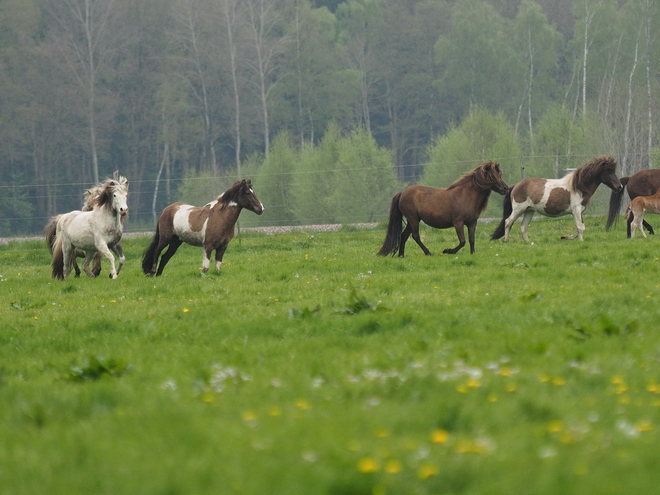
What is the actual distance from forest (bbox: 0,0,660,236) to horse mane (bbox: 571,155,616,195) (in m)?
37.8

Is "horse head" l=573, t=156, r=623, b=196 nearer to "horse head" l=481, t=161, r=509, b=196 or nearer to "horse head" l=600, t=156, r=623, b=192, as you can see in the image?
"horse head" l=600, t=156, r=623, b=192

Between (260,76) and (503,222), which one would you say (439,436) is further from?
(260,76)

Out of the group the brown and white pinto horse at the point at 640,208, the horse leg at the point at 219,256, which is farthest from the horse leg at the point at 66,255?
the brown and white pinto horse at the point at 640,208

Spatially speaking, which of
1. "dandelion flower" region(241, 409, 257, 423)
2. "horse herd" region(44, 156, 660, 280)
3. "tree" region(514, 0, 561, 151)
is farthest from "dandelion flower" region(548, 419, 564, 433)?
"tree" region(514, 0, 561, 151)

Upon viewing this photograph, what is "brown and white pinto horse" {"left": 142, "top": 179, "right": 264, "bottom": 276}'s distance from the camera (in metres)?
16.5

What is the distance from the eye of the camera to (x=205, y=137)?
7712 cm

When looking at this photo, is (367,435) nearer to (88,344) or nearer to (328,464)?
(328,464)

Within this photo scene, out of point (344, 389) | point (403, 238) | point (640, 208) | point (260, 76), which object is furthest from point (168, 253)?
point (260, 76)

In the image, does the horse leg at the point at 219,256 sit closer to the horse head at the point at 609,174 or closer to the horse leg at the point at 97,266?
the horse leg at the point at 97,266

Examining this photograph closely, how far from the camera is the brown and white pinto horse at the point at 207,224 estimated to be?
16.5 metres

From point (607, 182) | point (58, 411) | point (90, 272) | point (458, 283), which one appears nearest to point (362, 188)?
point (607, 182)

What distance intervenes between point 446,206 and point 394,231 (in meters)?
1.16

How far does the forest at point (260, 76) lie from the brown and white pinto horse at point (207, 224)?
133 feet

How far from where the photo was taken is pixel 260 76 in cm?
7488
